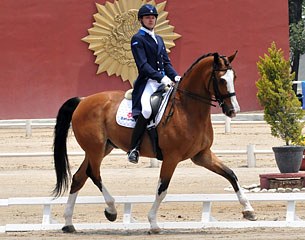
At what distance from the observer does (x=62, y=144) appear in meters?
10.1

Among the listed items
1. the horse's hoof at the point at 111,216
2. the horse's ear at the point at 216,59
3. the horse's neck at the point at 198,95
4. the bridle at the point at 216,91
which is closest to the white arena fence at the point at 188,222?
the horse's hoof at the point at 111,216

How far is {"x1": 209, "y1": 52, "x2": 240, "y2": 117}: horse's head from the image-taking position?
8.73 metres

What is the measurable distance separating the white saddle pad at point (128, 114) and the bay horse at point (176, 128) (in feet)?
0.15

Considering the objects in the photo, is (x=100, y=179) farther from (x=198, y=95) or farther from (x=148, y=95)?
(x=198, y=95)

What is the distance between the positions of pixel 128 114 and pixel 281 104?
3739 mm

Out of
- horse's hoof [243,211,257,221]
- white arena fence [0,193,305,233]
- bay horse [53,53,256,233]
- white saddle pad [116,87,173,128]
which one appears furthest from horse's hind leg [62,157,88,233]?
horse's hoof [243,211,257,221]

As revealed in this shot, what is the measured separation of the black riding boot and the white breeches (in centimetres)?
6

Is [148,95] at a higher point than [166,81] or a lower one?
lower

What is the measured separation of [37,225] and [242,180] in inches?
203

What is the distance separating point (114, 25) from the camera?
74.9ft

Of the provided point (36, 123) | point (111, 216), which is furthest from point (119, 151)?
point (111, 216)

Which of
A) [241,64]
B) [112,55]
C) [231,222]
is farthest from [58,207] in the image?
[241,64]

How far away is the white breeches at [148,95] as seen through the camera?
921 centimetres

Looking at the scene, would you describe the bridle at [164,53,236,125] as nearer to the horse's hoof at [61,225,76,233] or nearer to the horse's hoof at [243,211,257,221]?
the horse's hoof at [243,211,257,221]
